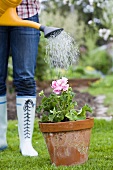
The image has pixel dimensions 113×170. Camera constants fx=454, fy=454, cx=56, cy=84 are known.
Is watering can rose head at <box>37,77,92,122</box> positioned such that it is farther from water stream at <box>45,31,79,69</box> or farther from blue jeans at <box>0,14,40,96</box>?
blue jeans at <box>0,14,40,96</box>

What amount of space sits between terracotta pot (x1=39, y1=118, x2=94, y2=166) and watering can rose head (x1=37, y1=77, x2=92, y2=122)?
57 mm

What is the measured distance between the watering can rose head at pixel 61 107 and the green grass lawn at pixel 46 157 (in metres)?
0.27

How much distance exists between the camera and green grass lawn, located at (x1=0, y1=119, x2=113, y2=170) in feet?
8.37

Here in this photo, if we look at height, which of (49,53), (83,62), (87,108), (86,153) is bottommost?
(83,62)

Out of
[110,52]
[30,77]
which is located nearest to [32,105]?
[30,77]

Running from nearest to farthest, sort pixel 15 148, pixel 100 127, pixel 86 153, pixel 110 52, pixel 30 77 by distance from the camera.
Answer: pixel 86 153 → pixel 30 77 → pixel 15 148 → pixel 100 127 → pixel 110 52

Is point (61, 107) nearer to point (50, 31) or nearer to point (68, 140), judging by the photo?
point (68, 140)

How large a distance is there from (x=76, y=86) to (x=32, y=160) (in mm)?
8598

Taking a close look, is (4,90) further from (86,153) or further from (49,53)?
(86,153)

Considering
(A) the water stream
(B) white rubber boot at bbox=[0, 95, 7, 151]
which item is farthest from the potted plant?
(B) white rubber boot at bbox=[0, 95, 7, 151]

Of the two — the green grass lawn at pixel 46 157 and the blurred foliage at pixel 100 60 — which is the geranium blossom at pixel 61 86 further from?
the blurred foliage at pixel 100 60

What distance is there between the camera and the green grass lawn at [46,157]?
2.55 m

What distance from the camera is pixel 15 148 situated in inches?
132

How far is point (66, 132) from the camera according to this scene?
2.53m
